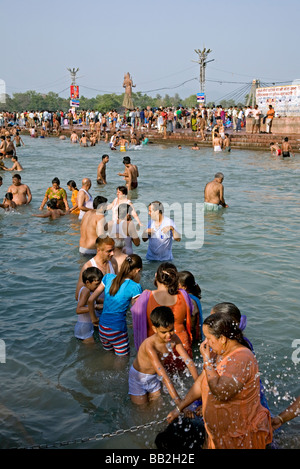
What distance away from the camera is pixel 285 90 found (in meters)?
26.7

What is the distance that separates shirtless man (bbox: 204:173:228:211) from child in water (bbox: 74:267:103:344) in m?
6.60

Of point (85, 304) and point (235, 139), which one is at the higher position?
point (235, 139)

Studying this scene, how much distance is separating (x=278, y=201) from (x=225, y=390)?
11.4 m

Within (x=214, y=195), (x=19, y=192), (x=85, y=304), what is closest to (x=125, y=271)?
(x=85, y=304)

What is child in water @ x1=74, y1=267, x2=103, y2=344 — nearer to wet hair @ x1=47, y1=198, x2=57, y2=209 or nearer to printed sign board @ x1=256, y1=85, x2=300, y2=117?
wet hair @ x1=47, y1=198, x2=57, y2=209

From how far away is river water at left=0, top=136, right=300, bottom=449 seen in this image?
13.9 ft

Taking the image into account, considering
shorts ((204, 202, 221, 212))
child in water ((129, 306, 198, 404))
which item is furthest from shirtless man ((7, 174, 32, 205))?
child in water ((129, 306, 198, 404))

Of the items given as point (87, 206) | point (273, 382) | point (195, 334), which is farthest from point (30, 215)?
point (273, 382)

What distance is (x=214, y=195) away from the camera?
38.0 feet

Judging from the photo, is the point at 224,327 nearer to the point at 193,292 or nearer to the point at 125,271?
the point at 125,271

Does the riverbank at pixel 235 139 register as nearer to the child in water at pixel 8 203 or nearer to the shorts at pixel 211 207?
the shorts at pixel 211 207

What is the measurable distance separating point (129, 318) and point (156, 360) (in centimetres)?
233

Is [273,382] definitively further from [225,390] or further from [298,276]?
[298,276]

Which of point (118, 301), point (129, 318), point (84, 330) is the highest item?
point (118, 301)
